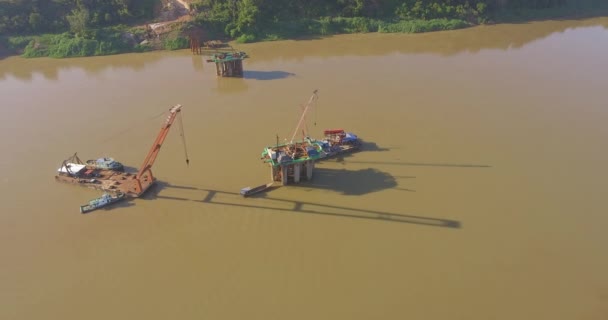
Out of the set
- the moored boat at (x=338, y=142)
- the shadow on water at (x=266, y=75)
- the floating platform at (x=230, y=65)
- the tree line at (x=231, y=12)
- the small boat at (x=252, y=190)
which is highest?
the tree line at (x=231, y=12)

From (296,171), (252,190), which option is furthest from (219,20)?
(252,190)

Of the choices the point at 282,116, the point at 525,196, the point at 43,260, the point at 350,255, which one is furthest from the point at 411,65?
the point at 43,260

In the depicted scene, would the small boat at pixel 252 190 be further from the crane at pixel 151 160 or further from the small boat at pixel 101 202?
the small boat at pixel 101 202

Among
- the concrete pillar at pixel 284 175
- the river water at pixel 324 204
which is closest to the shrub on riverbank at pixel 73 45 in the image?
the river water at pixel 324 204

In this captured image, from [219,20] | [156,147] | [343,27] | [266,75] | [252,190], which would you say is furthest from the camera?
[343,27]

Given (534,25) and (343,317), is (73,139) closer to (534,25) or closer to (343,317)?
(343,317)

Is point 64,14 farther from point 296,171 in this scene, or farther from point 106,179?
point 296,171
